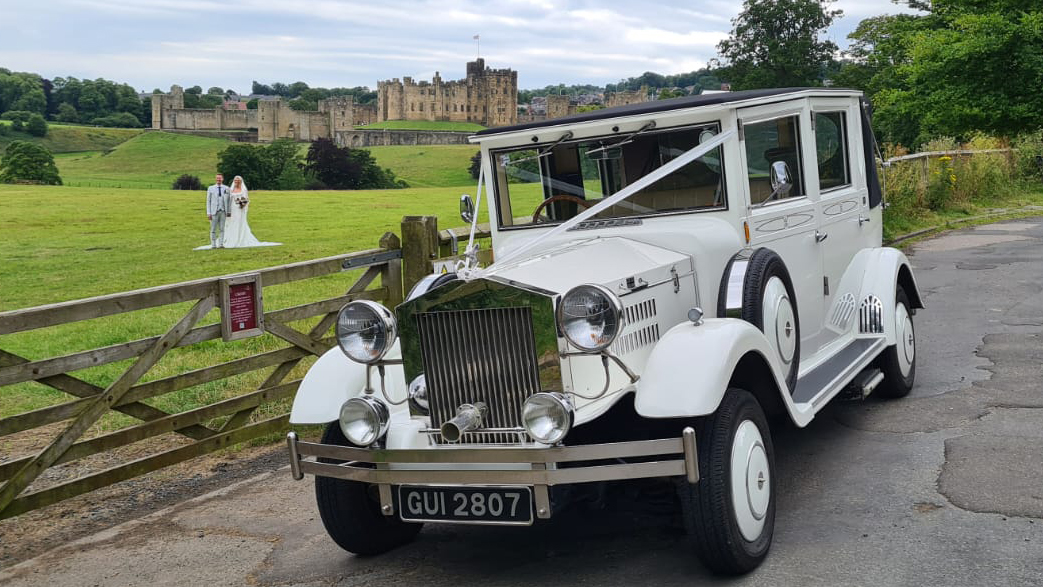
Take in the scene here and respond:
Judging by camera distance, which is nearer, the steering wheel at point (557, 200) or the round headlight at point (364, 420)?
the round headlight at point (364, 420)

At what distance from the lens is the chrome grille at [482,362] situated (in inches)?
175

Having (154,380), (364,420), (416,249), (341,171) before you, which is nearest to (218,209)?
(416,249)

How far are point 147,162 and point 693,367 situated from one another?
120 m

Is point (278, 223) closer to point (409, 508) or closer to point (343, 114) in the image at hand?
point (409, 508)

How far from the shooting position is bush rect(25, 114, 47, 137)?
142125mm

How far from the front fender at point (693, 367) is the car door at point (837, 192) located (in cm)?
232

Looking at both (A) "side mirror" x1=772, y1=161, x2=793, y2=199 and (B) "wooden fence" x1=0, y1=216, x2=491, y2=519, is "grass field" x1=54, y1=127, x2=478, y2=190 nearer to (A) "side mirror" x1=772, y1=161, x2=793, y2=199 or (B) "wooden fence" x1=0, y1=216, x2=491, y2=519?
(B) "wooden fence" x1=0, y1=216, x2=491, y2=519

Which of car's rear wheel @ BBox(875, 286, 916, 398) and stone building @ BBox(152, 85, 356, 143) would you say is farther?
stone building @ BBox(152, 85, 356, 143)

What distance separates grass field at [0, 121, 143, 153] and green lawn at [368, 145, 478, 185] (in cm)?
4006

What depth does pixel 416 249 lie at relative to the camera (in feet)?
28.1

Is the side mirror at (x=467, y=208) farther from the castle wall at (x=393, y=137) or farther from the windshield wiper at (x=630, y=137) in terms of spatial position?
the castle wall at (x=393, y=137)

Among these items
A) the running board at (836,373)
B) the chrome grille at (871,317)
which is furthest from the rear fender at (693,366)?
the chrome grille at (871,317)

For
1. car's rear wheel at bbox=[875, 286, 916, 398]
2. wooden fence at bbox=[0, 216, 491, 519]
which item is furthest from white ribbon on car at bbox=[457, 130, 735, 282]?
car's rear wheel at bbox=[875, 286, 916, 398]

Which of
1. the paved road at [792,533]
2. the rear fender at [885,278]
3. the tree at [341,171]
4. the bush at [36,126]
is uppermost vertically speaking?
the bush at [36,126]
